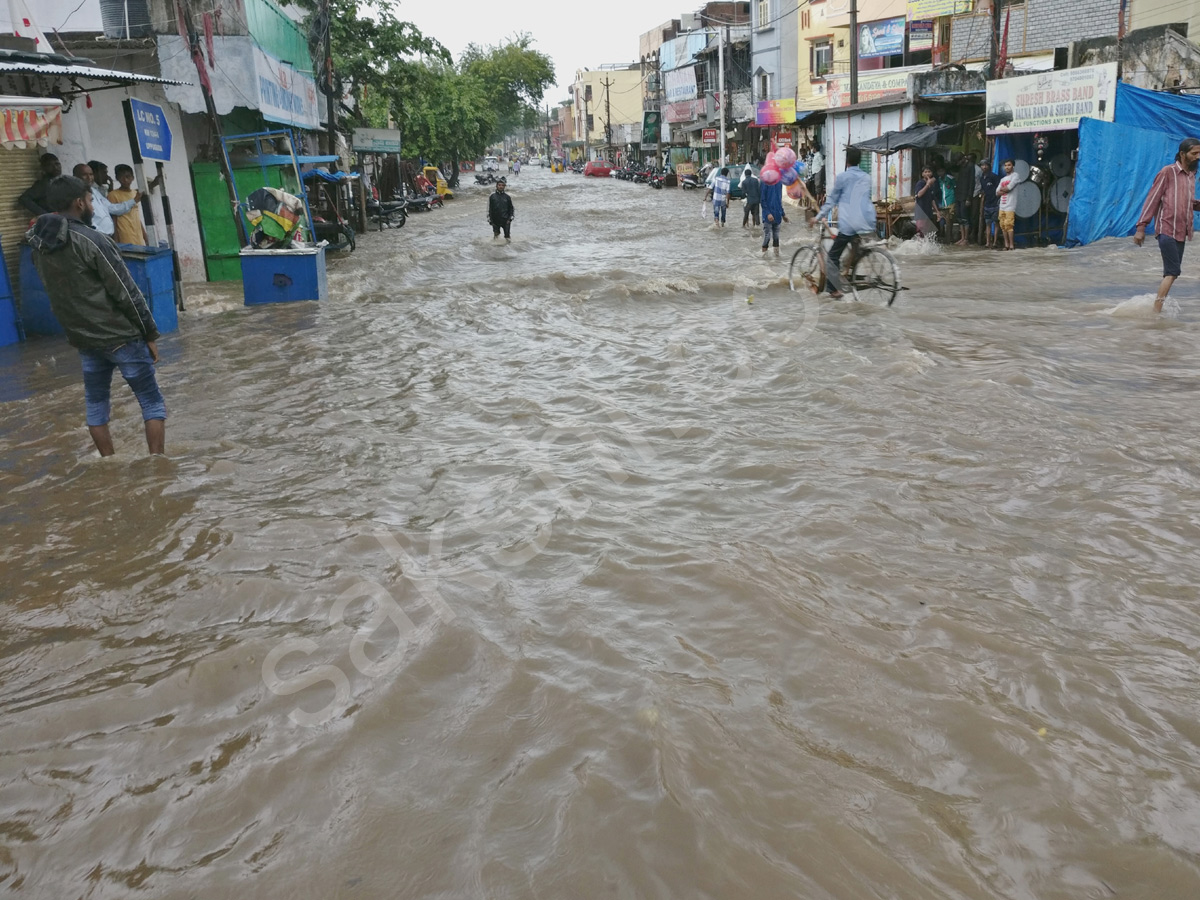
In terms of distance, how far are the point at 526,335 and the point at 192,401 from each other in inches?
155

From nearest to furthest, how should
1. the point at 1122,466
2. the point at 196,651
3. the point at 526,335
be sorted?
the point at 196,651, the point at 1122,466, the point at 526,335

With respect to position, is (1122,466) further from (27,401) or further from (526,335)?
(27,401)

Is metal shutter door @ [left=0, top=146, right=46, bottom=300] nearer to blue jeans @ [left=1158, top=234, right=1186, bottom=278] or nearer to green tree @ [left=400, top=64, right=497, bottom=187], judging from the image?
blue jeans @ [left=1158, top=234, right=1186, bottom=278]

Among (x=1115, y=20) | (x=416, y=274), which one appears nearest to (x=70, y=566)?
(x=416, y=274)

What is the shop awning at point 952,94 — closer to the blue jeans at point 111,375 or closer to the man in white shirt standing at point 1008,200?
the man in white shirt standing at point 1008,200

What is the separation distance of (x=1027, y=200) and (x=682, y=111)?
4836 cm

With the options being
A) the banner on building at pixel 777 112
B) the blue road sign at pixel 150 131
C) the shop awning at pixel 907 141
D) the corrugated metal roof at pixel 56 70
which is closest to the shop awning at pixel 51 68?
the corrugated metal roof at pixel 56 70

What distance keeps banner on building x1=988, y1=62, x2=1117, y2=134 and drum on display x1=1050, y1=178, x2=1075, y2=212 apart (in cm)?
111

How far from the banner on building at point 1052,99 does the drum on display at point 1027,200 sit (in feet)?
3.35

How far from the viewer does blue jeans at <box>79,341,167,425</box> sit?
19.1 feet

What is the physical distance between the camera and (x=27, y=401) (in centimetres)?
806

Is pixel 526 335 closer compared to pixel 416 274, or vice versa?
pixel 526 335

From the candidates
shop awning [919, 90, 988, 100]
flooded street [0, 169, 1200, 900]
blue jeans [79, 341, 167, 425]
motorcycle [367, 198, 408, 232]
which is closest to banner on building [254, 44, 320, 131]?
motorcycle [367, 198, 408, 232]

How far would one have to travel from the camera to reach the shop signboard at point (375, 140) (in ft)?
100
